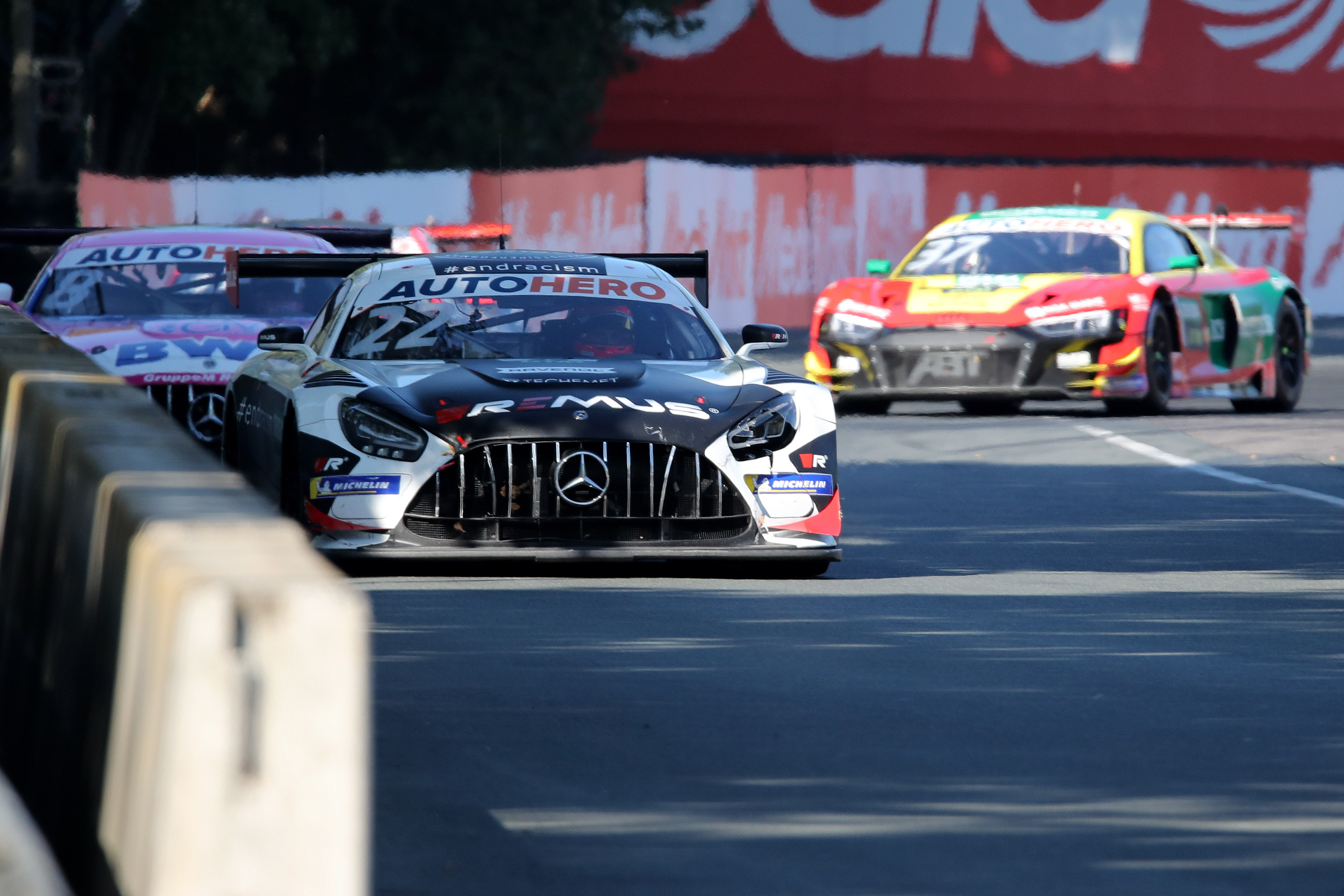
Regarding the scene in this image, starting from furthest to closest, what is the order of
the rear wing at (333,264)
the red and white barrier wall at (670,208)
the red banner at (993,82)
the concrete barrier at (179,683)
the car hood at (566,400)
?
the red banner at (993,82)
the red and white barrier wall at (670,208)
the rear wing at (333,264)
the car hood at (566,400)
the concrete barrier at (179,683)

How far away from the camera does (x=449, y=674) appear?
747 cm

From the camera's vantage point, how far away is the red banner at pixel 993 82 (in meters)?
46.6

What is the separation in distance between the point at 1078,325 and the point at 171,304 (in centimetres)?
668

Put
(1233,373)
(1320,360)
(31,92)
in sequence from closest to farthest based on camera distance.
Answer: (1233,373) < (1320,360) < (31,92)

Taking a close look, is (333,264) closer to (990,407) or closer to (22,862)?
(990,407)

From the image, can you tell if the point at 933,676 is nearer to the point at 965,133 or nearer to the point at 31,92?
the point at 31,92

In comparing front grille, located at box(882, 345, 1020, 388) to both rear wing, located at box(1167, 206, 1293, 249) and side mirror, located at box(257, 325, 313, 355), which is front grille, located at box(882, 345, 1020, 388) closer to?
rear wing, located at box(1167, 206, 1293, 249)

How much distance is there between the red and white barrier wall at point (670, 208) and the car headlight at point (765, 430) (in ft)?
69.8

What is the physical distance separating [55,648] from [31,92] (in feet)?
88.4

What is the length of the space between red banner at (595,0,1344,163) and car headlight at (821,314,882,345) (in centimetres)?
2834

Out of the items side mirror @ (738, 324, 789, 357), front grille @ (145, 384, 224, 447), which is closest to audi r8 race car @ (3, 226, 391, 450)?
front grille @ (145, 384, 224, 447)

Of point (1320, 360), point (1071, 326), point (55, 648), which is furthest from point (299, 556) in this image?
point (1320, 360)

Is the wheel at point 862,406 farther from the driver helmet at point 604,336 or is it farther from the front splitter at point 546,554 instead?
the front splitter at point 546,554

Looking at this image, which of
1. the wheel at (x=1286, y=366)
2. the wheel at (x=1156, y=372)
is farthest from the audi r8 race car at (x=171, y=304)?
the wheel at (x=1286, y=366)
